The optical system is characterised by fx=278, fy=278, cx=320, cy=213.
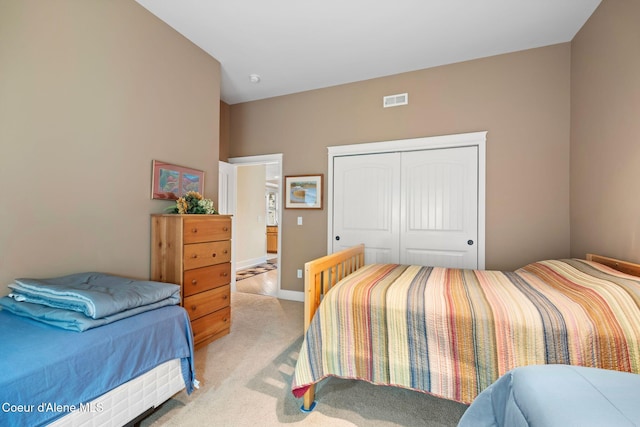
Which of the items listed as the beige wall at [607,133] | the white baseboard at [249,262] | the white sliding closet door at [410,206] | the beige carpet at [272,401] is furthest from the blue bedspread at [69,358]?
the white baseboard at [249,262]

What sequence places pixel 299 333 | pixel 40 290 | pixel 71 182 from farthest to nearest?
pixel 299 333 → pixel 71 182 → pixel 40 290

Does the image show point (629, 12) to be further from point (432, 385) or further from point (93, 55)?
point (93, 55)

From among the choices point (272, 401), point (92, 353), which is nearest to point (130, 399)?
point (92, 353)

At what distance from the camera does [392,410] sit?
1.67 m

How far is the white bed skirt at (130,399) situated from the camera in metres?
1.16

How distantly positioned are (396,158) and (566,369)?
108 inches

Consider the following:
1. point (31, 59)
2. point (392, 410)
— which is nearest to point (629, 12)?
point (392, 410)

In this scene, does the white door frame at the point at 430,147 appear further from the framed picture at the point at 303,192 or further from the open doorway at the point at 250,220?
the open doorway at the point at 250,220

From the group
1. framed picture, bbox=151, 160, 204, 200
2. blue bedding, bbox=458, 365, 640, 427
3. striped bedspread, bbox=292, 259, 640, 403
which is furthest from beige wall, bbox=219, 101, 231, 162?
blue bedding, bbox=458, 365, 640, 427

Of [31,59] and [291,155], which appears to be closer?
[31,59]

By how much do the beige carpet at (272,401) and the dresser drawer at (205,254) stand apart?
75 centimetres

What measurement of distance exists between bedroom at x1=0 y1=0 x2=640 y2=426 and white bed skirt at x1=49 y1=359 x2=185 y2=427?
37.6 inches

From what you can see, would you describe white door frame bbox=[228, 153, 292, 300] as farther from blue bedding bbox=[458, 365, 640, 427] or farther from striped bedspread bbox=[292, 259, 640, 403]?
blue bedding bbox=[458, 365, 640, 427]

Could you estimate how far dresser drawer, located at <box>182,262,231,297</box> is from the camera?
223cm
